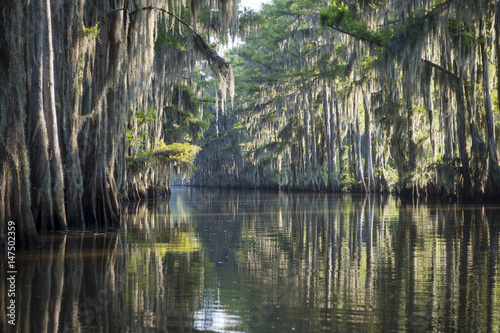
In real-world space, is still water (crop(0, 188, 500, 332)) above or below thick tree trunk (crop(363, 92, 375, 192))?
below

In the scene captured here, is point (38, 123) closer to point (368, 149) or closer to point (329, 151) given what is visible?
point (368, 149)

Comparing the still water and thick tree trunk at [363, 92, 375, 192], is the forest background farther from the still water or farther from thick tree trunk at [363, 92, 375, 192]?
the still water

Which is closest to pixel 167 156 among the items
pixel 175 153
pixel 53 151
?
pixel 175 153

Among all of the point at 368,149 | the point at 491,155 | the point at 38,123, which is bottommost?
the point at 491,155

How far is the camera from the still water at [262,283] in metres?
3.96

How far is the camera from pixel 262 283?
5.38 meters

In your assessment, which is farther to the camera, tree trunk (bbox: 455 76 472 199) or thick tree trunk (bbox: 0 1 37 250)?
tree trunk (bbox: 455 76 472 199)

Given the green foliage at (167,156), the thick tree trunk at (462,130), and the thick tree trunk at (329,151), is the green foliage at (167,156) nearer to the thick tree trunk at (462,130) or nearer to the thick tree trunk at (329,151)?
the thick tree trunk at (462,130)

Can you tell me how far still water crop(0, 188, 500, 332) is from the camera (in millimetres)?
3965

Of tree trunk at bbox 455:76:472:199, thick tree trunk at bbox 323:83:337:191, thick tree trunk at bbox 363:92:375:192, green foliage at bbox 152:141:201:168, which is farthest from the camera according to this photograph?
thick tree trunk at bbox 323:83:337:191

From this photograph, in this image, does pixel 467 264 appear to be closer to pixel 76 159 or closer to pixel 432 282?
pixel 432 282

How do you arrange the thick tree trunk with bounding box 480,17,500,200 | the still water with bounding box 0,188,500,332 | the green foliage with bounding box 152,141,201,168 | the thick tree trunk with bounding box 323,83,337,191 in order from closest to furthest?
the still water with bounding box 0,188,500,332 → the thick tree trunk with bounding box 480,17,500,200 → the green foliage with bounding box 152,141,201,168 → the thick tree trunk with bounding box 323,83,337,191

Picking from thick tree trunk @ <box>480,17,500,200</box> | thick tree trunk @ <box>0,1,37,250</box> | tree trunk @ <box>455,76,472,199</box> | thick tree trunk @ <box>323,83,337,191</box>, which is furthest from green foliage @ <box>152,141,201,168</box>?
thick tree trunk @ <box>323,83,337,191</box>

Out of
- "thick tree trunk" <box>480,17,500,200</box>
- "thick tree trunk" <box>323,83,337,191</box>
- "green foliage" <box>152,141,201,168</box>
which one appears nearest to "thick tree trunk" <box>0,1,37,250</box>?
"green foliage" <box>152,141,201,168</box>
